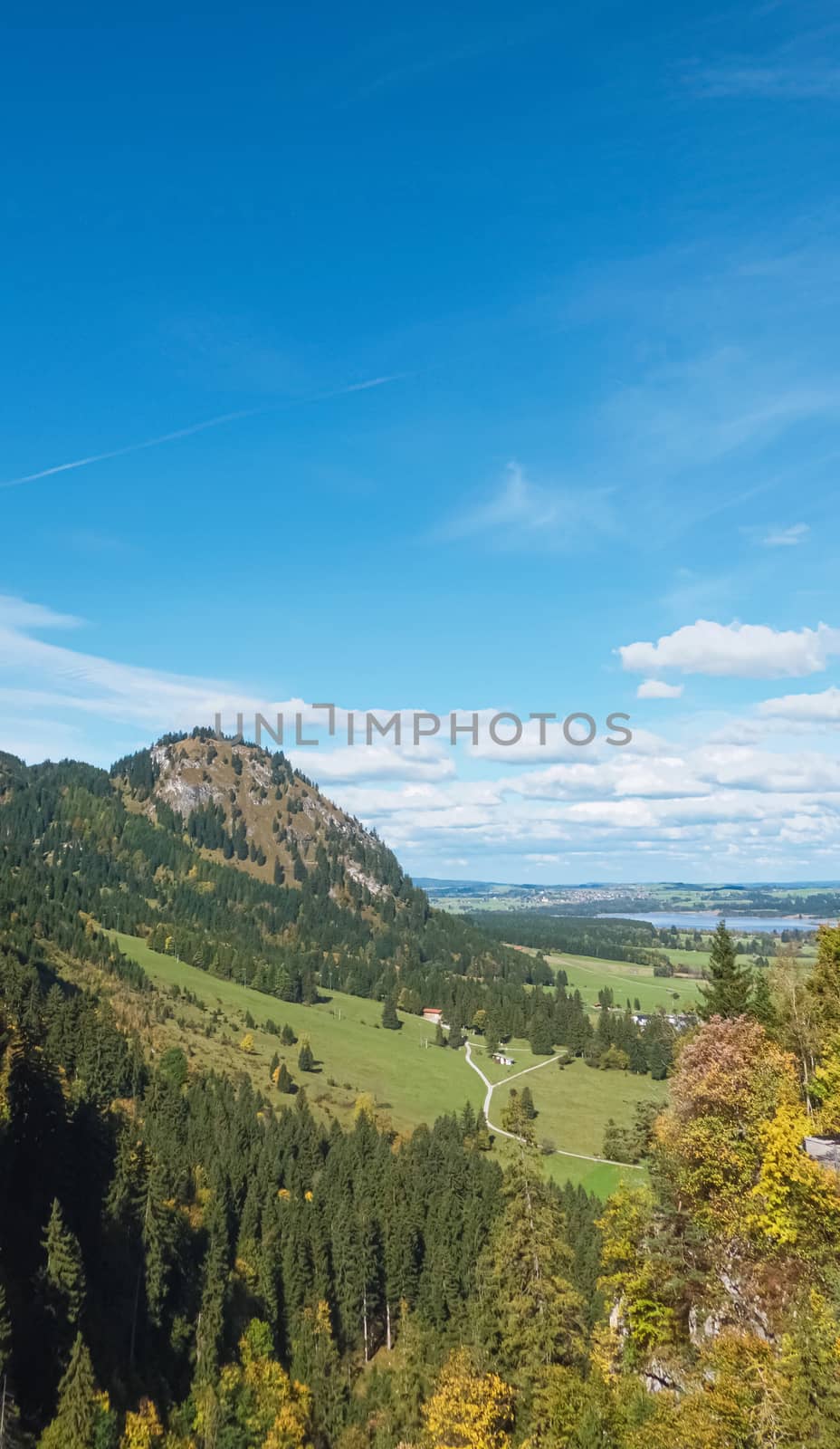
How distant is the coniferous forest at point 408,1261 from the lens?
122 ft

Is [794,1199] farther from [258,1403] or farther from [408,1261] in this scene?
[408,1261]

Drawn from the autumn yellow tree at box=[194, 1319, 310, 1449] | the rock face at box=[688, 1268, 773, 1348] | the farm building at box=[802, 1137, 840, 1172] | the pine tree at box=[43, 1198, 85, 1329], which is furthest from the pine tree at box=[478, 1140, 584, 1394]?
the autumn yellow tree at box=[194, 1319, 310, 1449]

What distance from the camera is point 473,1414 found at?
161ft

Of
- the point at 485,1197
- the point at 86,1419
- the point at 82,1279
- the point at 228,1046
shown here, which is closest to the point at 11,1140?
the point at 82,1279

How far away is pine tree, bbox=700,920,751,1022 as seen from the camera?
2213 inches

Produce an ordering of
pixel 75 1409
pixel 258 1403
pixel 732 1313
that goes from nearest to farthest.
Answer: pixel 732 1313 → pixel 75 1409 → pixel 258 1403

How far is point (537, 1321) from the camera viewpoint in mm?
47281

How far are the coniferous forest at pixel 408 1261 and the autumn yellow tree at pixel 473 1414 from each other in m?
0.17

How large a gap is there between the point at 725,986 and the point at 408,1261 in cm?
7521

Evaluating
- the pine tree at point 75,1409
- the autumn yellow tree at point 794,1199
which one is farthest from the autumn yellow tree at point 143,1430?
the autumn yellow tree at point 794,1199

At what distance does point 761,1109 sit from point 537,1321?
68.5 ft

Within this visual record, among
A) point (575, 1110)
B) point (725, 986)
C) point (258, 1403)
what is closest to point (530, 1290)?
point (725, 986)

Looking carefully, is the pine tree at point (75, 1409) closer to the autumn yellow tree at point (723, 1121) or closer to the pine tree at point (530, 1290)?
the pine tree at point (530, 1290)

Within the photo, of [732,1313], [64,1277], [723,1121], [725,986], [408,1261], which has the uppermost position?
[725,986]
